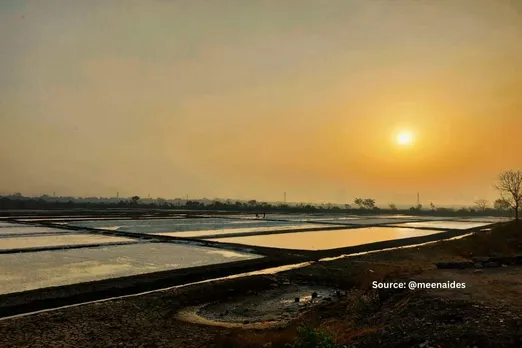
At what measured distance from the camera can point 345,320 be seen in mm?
10086

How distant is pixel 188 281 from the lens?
50.4ft

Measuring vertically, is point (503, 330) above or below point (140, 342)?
above

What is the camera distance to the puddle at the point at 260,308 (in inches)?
426

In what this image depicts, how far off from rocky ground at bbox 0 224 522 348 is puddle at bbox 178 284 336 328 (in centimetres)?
28

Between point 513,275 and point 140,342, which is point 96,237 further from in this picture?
point 513,275

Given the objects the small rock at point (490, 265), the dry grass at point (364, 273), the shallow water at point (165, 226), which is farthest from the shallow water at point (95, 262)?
the shallow water at point (165, 226)

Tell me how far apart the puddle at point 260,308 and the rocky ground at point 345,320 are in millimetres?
275

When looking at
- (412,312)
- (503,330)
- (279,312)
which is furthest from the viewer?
(279,312)

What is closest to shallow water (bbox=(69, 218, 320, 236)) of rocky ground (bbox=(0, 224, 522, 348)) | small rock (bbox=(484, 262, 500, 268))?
rocky ground (bbox=(0, 224, 522, 348))

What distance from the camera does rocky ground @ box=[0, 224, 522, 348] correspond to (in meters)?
7.66

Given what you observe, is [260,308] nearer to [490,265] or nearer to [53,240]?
[490,265]

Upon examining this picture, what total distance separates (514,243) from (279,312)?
1580 centimetres

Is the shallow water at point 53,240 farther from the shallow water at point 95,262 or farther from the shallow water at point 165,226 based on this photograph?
the shallow water at point 165,226

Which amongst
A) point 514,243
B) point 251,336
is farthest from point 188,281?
point 514,243
